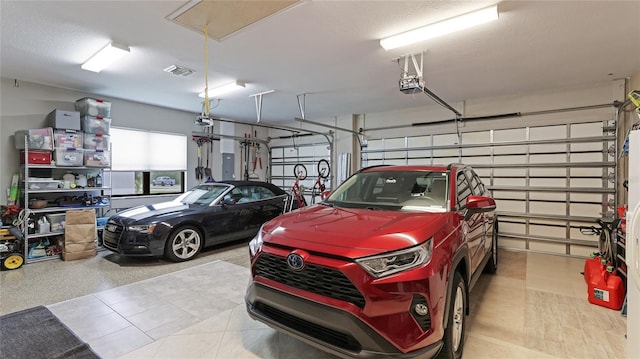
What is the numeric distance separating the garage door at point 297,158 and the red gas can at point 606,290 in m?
5.72

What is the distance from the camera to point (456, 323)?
2.12 m

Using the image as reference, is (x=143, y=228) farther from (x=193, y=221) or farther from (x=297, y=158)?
(x=297, y=158)

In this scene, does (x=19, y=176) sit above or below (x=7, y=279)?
above

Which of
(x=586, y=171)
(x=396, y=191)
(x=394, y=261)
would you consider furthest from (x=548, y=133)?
(x=394, y=261)

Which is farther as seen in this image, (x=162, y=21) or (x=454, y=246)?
(x=162, y=21)

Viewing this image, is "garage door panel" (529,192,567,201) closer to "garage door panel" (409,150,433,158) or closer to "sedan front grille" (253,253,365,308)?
"garage door panel" (409,150,433,158)

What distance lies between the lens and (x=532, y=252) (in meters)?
5.43

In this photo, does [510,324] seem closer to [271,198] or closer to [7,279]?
[271,198]

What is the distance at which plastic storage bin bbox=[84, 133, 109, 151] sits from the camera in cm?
521

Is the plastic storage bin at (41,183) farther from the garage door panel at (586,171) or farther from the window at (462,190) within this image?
the garage door panel at (586,171)

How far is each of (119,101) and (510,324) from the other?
7.53 meters

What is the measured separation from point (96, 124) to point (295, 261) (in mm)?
5382

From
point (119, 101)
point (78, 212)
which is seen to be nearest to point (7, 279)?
point (78, 212)

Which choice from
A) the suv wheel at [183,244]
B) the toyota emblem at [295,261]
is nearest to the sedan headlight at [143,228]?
the suv wheel at [183,244]
